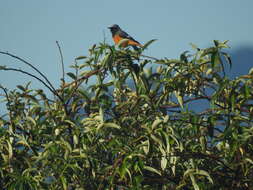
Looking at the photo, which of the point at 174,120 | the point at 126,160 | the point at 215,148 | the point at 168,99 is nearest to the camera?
the point at 126,160

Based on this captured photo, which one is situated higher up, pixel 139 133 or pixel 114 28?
pixel 114 28

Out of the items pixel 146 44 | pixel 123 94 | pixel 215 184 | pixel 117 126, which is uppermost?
pixel 146 44

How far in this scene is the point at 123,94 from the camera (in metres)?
4.21

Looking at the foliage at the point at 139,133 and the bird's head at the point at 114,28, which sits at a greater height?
the bird's head at the point at 114,28

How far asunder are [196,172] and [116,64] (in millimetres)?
893

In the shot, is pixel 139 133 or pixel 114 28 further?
pixel 114 28

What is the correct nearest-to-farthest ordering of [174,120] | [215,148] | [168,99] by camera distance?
[174,120], [168,99], [215,148]

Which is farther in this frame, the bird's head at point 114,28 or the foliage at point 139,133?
the bird's head at point 114,28

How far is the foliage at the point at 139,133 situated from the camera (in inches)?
137

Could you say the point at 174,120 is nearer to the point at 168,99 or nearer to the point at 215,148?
the point at 168,99

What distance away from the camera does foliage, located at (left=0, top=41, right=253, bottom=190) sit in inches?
137

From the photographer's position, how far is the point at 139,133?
3.67 m

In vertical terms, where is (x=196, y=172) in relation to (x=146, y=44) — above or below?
below

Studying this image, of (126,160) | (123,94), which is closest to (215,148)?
(123,94)
